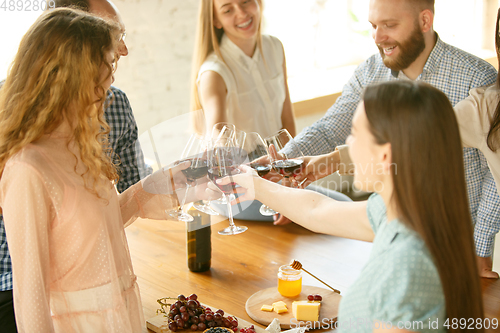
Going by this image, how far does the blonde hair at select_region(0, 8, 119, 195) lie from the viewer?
1.06 meters

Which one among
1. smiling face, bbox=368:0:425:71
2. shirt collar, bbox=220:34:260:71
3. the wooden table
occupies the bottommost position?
the wooden table

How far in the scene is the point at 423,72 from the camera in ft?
6.83

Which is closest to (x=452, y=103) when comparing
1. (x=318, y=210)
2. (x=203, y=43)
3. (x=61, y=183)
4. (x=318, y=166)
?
A: (x=318, y=166)

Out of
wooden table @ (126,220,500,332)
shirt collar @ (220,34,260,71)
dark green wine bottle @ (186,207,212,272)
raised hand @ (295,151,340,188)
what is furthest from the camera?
shirt collar @ (220,34,260,71)

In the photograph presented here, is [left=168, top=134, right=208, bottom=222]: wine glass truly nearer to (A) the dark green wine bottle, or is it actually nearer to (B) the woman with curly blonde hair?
(B) the woman with curly blonde hair

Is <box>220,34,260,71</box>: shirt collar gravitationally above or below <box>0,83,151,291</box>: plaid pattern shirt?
above

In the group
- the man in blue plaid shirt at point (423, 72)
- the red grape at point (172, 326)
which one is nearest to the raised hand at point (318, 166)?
the man in blue plaid shirt at point (423, 72)

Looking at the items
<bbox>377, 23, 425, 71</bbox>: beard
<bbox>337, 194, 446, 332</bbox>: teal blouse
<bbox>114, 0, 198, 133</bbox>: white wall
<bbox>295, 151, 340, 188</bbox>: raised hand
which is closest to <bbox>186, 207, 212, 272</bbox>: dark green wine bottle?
<bbox>295, 151, 340, 188</bbox>: raised hand

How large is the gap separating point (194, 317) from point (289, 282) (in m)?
0.33

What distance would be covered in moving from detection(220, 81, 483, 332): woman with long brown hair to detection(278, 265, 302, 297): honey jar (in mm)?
636

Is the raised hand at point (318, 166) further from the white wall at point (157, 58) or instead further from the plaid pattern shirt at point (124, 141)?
the white wall at point (157, 58)

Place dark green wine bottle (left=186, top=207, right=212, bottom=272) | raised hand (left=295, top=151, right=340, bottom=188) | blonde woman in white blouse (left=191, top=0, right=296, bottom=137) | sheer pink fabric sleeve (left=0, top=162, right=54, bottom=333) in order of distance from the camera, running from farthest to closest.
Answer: blonde woman in white blouse (left=191, top=0, right=296, bottom=137)
raised hand (left=295, top=151, right=340, bottom=188)
dark green wine bottle (left=186, top=207, right=212, bottom=272)
sheer pink fabric sleeve (left=0, top=162, right=54, bottom=333)

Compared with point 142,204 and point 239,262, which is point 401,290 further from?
point 239,262

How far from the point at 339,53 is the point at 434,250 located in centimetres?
419
